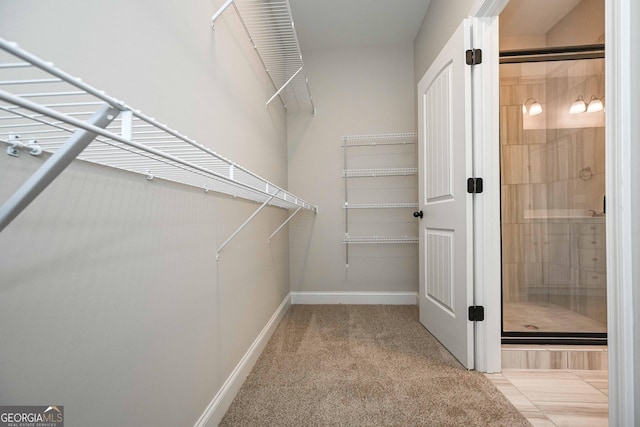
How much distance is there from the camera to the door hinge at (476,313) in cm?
173

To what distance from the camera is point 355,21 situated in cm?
271

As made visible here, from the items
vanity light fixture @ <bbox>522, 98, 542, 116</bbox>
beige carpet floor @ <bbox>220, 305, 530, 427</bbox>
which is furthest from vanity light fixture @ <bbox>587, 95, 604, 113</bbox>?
beige carpet floor @ <bbox>220, 305, 530, 427</bbox>

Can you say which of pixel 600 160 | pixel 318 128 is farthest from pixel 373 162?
pixel 600 160

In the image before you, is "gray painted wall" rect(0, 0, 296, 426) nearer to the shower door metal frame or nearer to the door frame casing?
the door frame casing

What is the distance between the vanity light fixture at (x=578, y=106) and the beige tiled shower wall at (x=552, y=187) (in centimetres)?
3

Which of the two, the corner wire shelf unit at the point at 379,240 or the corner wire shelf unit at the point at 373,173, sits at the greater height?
the corner wire shelf unit at the point at 373,173

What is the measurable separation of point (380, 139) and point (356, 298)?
1.57 metres

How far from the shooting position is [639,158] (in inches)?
32.0

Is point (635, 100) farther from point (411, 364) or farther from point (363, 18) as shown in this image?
point (363, 18)

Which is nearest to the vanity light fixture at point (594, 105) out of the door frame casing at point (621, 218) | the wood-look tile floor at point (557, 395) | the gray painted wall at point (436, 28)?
the gray painted wall at point (436, 28)

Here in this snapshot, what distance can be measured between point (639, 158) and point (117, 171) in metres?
1.32

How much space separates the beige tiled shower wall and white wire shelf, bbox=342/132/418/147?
78 centimetres

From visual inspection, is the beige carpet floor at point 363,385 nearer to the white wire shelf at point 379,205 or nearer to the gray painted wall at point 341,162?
the gray painted wall at point 341,162

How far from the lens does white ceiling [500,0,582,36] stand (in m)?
2.45
